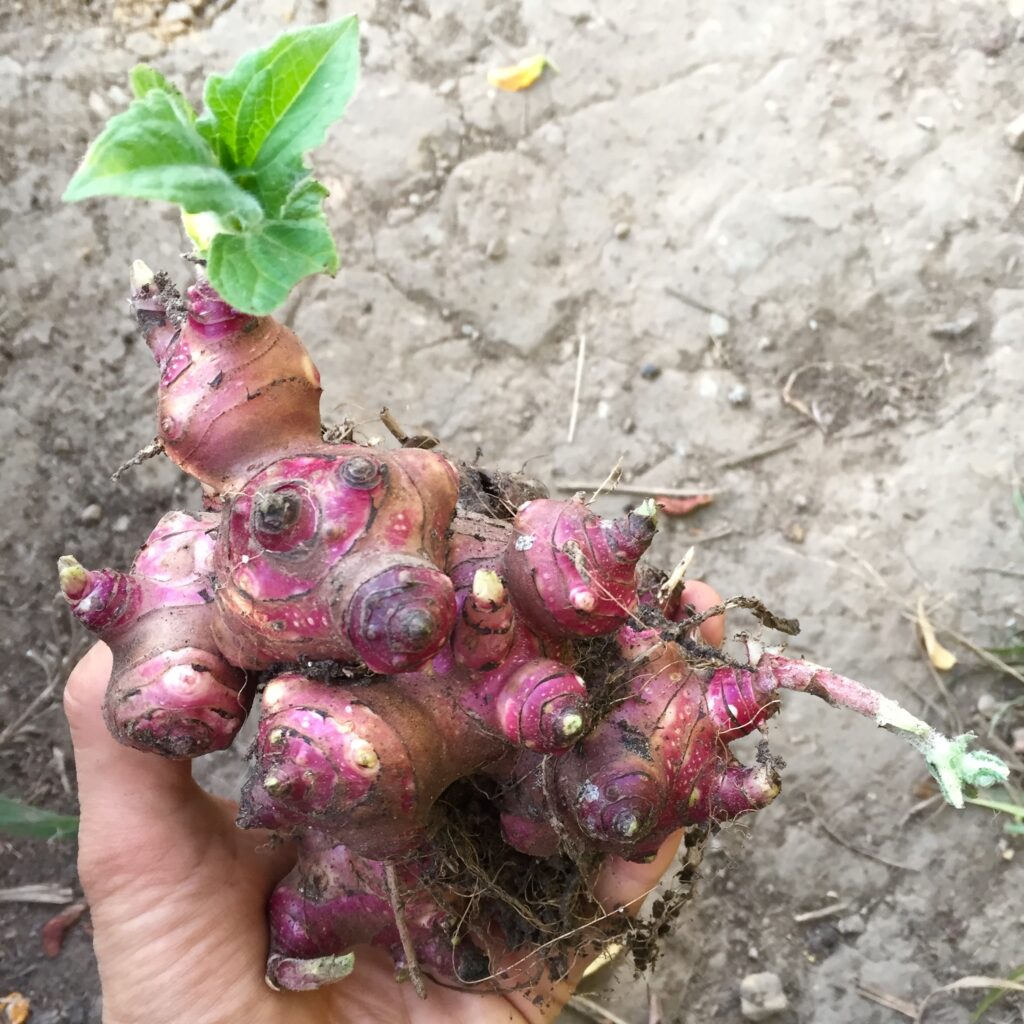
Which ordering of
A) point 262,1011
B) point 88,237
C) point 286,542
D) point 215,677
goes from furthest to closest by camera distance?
1. point 88,237
2. point 262,1011
3. point 215,677
4. point 286,542

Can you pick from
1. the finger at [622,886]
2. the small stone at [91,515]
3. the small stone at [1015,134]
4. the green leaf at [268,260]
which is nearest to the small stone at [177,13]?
the small stone at [91,515]

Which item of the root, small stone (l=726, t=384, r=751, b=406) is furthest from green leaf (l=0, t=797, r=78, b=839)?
small stone (l=726, t=384, r=751, b=406)

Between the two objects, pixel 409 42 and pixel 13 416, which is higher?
pixel 409 42

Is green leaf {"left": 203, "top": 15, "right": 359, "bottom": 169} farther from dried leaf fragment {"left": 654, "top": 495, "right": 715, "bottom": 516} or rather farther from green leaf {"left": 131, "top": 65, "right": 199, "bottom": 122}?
dried leaf fragment {"left": 654, "top": 495, "right": 715, "bottom": 516}

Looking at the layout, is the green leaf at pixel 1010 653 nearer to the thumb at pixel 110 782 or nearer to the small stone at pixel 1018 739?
the small stone at pixel 1018 739

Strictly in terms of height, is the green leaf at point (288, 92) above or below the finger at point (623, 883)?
above

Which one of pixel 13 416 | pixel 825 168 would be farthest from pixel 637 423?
pixel 13 416

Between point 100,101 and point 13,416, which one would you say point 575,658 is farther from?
point 100,101
